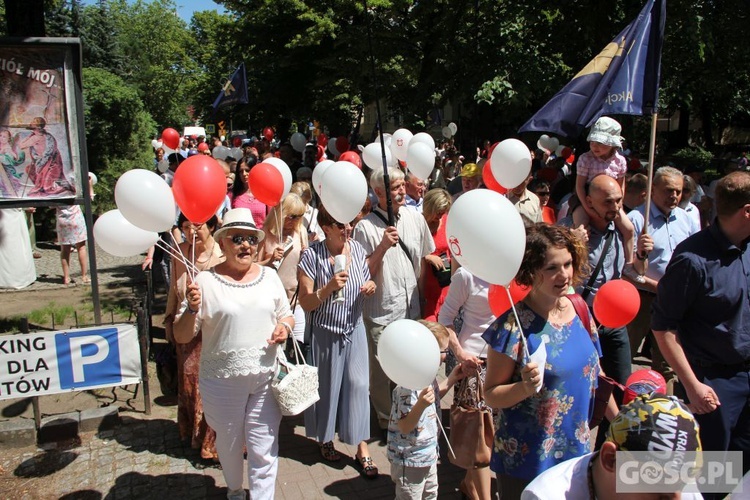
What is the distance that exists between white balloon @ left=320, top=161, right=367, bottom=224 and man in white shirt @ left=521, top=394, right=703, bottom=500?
2.50 metres

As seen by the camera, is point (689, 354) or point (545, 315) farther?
point (689, 354)

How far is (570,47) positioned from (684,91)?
4.48m

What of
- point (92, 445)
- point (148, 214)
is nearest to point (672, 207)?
point (148, 214)

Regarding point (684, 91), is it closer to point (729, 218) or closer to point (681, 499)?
point (729, 218)

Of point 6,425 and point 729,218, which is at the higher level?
point 729,218

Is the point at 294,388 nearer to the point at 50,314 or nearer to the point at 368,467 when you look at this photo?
the point at 368,467

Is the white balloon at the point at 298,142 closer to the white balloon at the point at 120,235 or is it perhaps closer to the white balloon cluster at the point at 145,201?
the white balloon at the point at 120,235

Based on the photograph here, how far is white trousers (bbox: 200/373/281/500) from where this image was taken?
3562 millimetres

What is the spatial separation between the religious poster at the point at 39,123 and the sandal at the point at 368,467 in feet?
11.1

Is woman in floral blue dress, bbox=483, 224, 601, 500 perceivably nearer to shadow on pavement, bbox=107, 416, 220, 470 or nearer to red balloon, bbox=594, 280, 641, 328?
red balloon, bbox=594, 280, 641, 328

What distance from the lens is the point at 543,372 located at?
8.48 ft

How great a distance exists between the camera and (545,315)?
2.66m

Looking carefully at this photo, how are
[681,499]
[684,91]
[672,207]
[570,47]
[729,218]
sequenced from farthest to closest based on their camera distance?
1. [684,91]
2. [570,47]
3. [672,207]
4. [729,218]
5. [681,499]

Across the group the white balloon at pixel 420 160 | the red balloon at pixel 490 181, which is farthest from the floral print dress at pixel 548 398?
the white balloon at pixel 420 160
